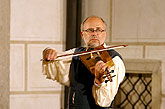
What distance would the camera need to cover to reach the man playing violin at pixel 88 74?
3.93 feet

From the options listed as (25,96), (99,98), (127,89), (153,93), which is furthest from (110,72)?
(25,96)

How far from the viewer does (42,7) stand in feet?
6.97

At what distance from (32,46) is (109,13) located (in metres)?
0.57

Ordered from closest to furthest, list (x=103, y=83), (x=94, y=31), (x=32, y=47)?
(x=103, y=83) → (x=94, y=31) → (x=32, y=47)

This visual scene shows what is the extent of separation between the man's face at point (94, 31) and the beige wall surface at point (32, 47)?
2.96 feet

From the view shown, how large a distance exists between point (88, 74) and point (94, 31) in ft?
0.58

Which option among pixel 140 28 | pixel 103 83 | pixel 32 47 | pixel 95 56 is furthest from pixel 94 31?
pixel 32 47

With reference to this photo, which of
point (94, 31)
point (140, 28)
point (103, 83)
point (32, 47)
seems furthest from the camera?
point (32, 47)

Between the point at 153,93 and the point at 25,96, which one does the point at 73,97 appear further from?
the point at 25,96

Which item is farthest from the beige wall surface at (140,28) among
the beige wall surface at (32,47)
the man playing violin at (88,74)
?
the man playing violin at (88,74)

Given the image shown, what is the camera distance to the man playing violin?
120cm

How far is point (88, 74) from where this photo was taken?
127 cm

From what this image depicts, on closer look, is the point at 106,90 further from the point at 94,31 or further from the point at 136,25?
the point at 136,25

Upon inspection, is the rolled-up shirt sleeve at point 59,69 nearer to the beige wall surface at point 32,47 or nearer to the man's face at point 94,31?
the man's face at point 94,31
